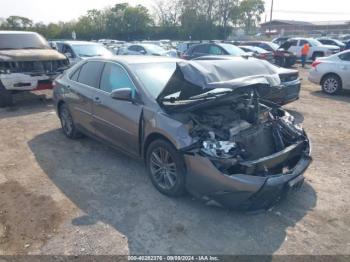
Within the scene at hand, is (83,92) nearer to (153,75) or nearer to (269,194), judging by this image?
(153,75)

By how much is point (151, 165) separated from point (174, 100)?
89cm

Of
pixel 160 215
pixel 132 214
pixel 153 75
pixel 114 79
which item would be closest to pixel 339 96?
pixel 153 75

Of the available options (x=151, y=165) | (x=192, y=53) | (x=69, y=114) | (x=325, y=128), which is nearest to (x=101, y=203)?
(x=151, y=165)

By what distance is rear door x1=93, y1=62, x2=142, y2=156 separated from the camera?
4.46 metres

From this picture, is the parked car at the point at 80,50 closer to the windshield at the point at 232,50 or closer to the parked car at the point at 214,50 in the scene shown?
the parked car at the point at 214,50

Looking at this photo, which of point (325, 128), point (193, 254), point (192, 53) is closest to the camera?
point (193, 254)

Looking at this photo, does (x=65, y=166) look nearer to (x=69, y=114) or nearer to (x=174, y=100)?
(x=69, y=114)

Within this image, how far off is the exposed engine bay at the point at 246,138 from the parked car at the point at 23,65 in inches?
257

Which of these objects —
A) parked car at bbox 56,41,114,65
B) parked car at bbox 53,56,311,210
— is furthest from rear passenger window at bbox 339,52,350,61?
parked car at bbox 56,41,114,65

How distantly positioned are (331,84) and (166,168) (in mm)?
8579

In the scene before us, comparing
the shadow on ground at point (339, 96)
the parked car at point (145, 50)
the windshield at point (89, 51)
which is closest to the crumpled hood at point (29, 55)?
the windshield at point (89, 51)

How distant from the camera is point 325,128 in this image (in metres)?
7.10

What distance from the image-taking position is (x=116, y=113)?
186 inches

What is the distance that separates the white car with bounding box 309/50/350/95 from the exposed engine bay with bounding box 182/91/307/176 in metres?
6.90
